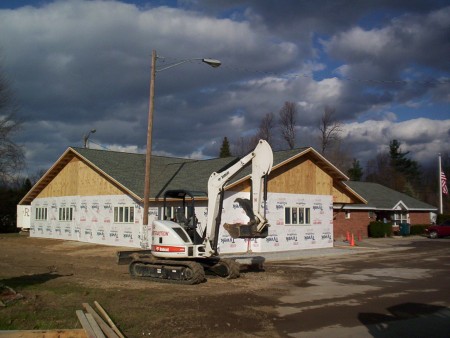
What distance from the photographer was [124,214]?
2886cm

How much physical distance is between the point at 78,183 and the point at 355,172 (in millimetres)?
59776

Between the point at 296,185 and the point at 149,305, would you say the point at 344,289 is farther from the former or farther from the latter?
the point at 296,185

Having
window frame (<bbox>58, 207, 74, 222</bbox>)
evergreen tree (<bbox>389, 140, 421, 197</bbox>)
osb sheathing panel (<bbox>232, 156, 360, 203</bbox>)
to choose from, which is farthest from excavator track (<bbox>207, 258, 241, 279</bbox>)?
evergreen tree (<bbox>389, 140, 421, 197</bbox>)

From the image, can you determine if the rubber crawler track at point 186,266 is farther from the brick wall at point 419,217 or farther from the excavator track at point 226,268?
the brick wall at point 419,217

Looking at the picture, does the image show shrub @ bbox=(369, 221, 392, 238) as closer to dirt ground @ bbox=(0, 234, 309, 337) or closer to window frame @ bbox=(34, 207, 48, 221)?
dirt ground @ bbox=(0, 234, 309, 337)

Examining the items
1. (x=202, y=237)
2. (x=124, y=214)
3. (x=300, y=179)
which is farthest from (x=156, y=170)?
(x=202, y=237)

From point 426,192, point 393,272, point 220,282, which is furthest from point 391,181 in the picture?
point 220,282

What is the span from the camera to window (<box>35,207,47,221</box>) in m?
38.3

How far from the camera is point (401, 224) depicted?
4353cm

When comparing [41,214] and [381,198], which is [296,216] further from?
[41,214]

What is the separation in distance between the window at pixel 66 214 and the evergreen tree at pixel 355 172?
52.1 meters

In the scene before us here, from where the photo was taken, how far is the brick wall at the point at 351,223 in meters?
37.7

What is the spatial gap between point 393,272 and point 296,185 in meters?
10.6

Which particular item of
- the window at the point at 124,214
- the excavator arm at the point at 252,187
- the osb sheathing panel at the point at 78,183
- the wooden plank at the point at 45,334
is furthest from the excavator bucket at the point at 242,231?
the osb sheathing panel at the point at 78,183
